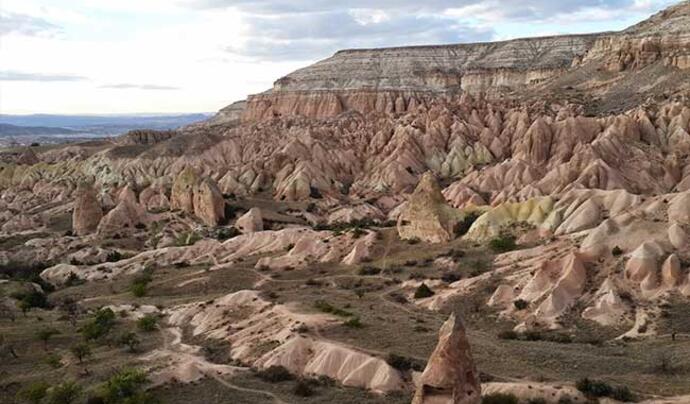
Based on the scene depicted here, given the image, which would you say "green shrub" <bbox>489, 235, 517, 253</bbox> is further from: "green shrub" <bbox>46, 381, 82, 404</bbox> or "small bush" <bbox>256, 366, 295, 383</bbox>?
"green shrub" <bbox>46, 381, 82, 404</bbox>

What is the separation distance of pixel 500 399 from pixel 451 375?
279cm

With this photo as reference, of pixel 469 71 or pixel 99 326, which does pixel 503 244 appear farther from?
pixel 469 71

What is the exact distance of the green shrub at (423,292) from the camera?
3997 cm

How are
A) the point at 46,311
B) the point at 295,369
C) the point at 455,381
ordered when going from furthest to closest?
the point at 46,311
the point at 295,369
the point at 455,381

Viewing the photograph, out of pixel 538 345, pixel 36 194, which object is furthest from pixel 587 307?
pixel 36 194

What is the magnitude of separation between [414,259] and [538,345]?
62.8 ft

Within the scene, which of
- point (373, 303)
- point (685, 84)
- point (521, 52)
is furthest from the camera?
point (521, 52)

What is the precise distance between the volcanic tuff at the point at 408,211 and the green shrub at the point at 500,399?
103 cm

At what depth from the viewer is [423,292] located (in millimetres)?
40156

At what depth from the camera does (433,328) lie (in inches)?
1302

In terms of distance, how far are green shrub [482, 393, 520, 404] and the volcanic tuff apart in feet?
3.39

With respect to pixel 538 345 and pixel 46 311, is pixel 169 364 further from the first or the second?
pixel 46 311

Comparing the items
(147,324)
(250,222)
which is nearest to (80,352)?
(147,324)

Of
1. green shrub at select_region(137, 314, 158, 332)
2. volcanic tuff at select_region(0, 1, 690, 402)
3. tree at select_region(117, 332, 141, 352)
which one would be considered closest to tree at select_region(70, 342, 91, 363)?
tree at select_region(117, 332, 141, 352)
